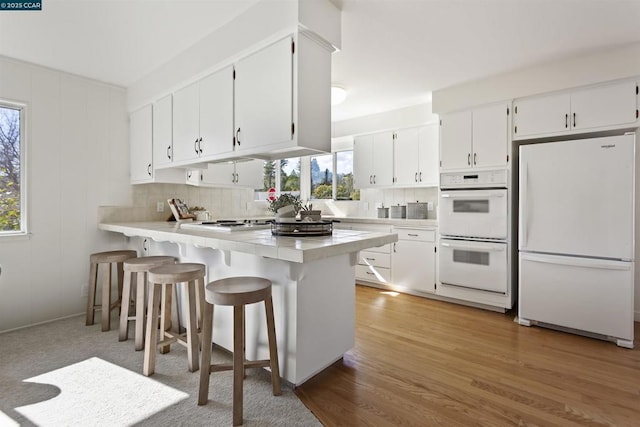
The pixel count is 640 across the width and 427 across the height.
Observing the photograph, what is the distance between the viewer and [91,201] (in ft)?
10.9

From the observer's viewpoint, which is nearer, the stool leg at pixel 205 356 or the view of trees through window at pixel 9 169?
the stool leg at pixel 205 356

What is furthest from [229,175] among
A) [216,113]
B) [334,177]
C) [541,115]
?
[541,115]

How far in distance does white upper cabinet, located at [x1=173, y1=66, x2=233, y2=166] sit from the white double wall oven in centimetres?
254

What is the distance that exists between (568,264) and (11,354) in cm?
459

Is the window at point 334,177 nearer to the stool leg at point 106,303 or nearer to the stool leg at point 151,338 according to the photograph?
the stool leg at point 106,303

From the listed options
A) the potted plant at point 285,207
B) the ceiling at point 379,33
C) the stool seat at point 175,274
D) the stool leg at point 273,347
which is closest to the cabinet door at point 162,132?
the ceiling at point 379,33

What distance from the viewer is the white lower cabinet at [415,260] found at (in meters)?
3.88

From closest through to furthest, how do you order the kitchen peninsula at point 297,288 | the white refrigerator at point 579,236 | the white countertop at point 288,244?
the white countertop at point 288,244 < the kitchen peninsula at point 297,288 < the white refrigerator at point 579,236

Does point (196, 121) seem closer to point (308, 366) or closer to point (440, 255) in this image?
point (308, 366)

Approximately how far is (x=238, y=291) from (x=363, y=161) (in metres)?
3.51

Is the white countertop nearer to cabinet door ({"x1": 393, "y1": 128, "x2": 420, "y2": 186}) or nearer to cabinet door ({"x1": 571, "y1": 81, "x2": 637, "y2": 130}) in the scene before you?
cabinet door ({"x1": 571, "y1": 81, "x2": 637, "y2": 130})

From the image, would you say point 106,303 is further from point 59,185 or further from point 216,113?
point 216,113

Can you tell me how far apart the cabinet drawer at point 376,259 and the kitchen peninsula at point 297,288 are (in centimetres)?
203

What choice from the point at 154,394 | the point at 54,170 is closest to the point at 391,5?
the point at 154,394
